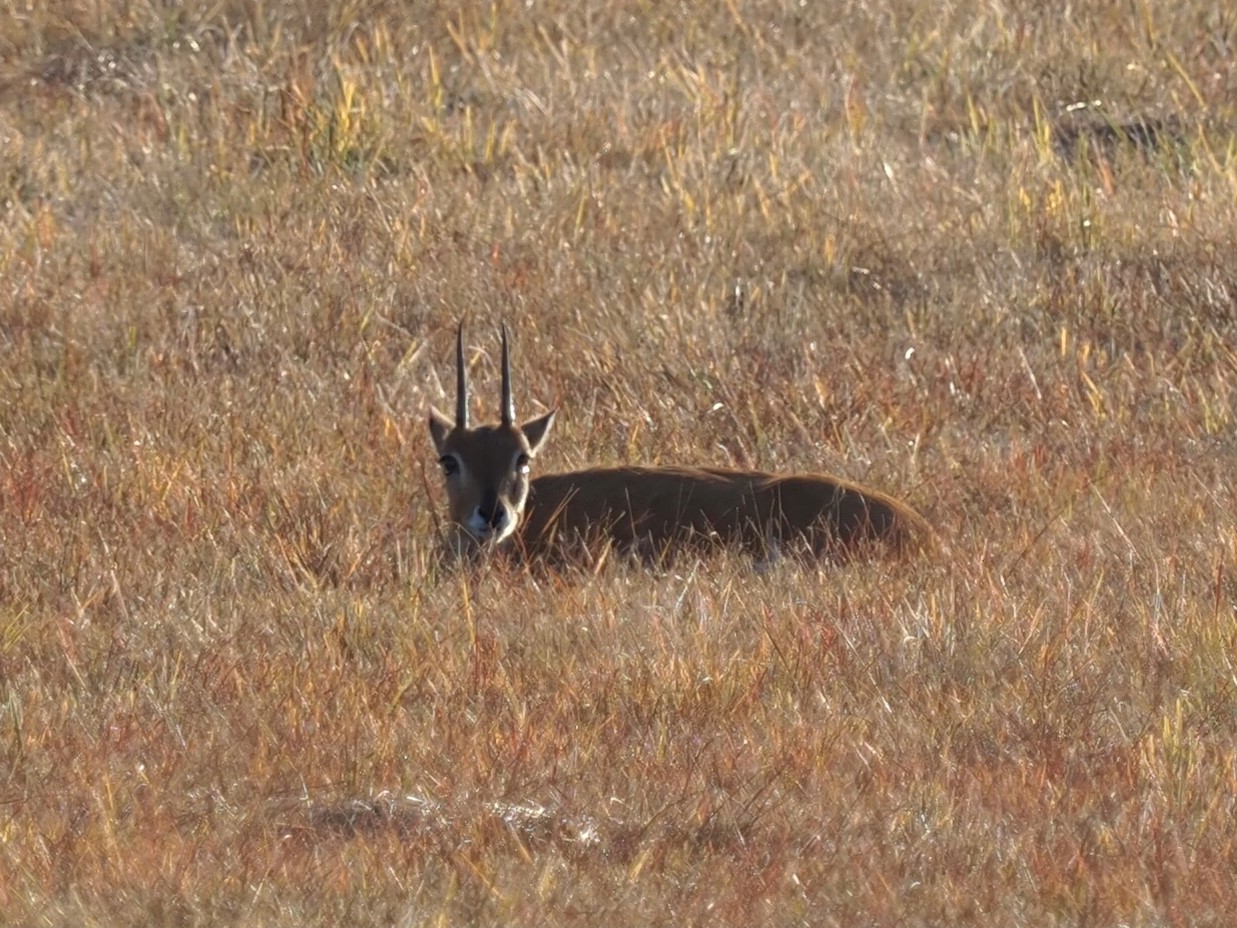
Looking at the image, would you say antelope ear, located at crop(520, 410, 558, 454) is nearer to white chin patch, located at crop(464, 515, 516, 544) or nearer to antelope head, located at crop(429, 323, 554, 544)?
antelope head, located at crop(429, 323, 554, 544)

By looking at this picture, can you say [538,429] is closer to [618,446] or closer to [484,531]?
[618,446]

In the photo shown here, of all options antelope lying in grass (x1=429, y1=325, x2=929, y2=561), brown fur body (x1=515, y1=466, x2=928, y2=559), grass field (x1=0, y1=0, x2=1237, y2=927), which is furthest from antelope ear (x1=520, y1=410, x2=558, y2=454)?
grass field (x1=0, y1=0, x2=1237, y2=927)

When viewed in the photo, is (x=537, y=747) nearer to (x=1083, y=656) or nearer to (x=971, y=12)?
(x=1083, y=656)

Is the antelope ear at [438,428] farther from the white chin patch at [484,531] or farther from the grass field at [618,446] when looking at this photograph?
the white chin patch at [484,531]

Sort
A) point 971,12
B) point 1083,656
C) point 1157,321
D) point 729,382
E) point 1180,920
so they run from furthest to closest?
point 971,12, point 1157,321, point 729,382, point 1083,656, point 1180,920

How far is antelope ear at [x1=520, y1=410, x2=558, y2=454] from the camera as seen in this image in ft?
27.8

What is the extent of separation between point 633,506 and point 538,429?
28.5 inches

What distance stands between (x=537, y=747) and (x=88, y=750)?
0.99 metres

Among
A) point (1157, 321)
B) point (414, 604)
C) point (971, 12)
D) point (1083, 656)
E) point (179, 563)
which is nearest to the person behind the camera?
point (1083, 656)

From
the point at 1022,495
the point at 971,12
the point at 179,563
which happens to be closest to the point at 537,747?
the point at 179,563

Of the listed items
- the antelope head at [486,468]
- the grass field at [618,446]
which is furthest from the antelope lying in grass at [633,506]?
the grass field at [618,446]

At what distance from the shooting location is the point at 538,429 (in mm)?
8523

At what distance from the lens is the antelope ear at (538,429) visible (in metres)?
8.48

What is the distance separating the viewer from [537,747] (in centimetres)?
507
